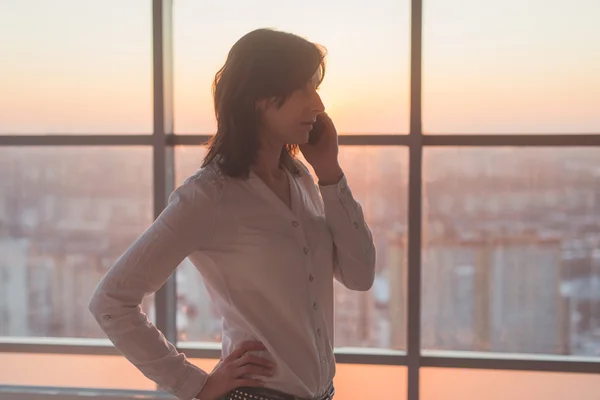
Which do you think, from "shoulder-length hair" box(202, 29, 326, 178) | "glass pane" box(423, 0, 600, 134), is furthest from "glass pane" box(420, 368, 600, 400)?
"shoulder-length hair" box(202, 29, 326, 178)

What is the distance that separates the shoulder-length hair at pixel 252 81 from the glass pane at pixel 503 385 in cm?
163

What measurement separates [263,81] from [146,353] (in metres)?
0.64

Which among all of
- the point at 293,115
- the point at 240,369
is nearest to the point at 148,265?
the point at 240,369

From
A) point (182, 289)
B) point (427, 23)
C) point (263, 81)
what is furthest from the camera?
point (182, 289)

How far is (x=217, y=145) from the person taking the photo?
1261 mm

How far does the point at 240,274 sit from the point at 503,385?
1.68m

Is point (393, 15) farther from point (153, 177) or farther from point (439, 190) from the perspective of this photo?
point (153, 177)

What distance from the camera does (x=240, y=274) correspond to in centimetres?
123

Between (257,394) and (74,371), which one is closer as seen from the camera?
(257,394)

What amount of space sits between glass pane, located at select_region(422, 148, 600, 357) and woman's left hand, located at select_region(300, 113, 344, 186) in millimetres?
1141

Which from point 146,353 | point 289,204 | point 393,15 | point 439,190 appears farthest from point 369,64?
point 146,353

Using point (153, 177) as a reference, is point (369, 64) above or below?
above

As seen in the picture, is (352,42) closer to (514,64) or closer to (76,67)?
(514,64)

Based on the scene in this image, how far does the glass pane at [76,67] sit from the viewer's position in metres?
2.50
